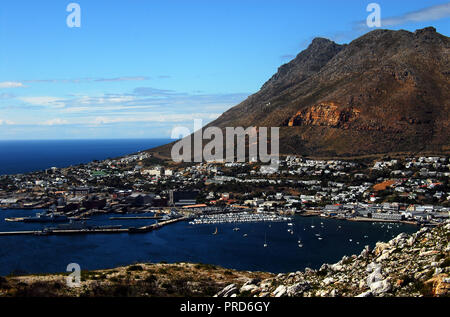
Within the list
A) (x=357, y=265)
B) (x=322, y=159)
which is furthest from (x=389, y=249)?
(x=322, y=159)

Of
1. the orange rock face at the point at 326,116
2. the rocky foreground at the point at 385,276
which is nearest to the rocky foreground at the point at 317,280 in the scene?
the rocky foreground at the point at 385,276

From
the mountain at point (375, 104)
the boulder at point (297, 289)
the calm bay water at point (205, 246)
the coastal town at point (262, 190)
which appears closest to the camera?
the boulder at point (297, 289)

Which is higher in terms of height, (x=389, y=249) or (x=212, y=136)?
(x=212, y=136)

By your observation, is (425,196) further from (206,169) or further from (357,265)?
(357,265)

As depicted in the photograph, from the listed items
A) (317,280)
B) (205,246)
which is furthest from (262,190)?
(317,280)

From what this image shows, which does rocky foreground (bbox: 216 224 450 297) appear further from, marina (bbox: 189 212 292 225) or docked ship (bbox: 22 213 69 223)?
docked ship (bbox: 22 213 69 223)

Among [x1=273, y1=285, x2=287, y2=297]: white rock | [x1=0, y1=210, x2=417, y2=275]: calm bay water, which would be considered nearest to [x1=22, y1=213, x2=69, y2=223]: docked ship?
[x1=0, y1=210, x2=417, y2=275]: calm bay water

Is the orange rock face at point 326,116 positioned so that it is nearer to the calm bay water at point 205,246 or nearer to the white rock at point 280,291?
the calm bay water at point 205,246

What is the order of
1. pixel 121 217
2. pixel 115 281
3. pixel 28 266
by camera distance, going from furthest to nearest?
pixel 121 217, pixel 28 266, pixel 115 281
